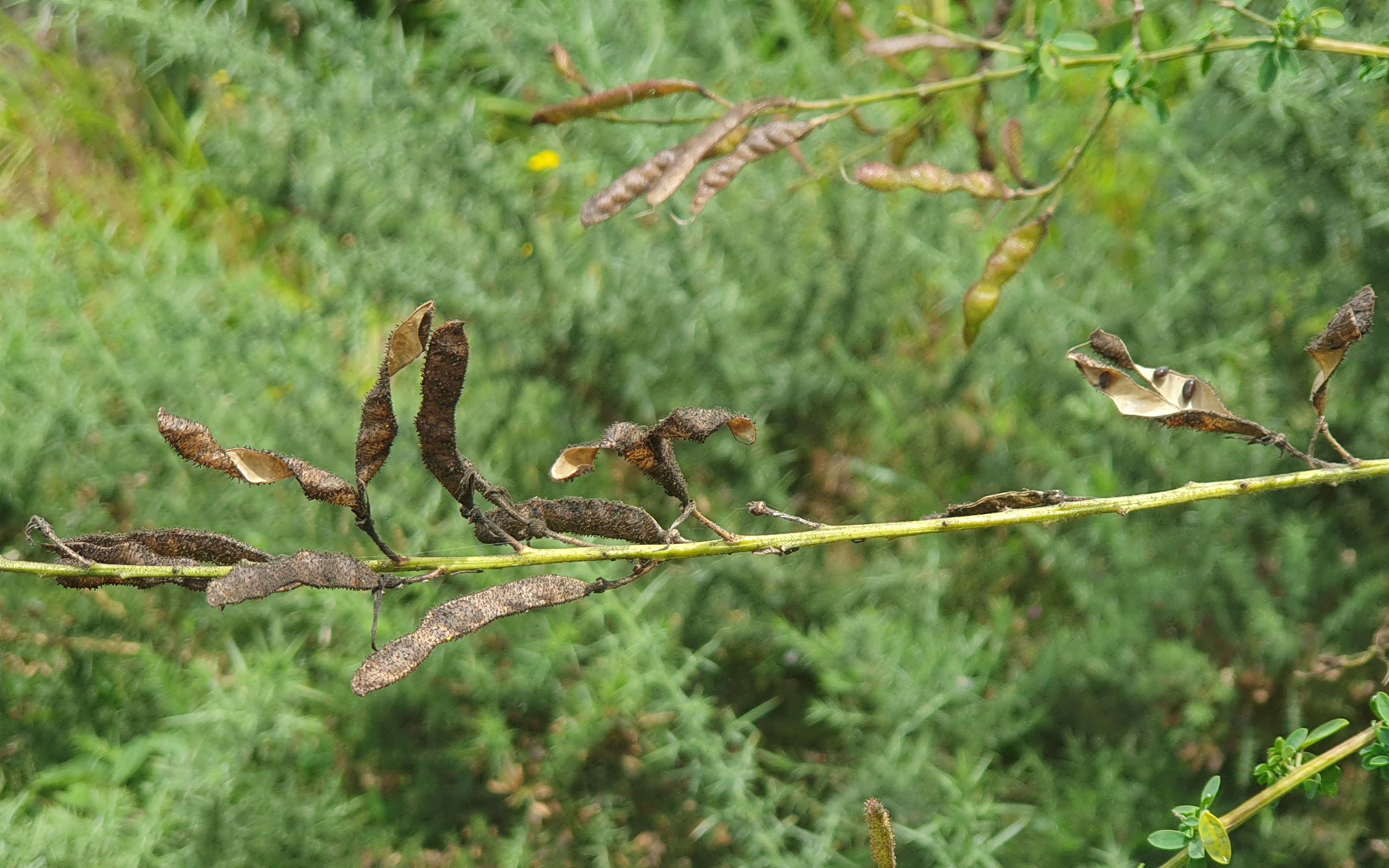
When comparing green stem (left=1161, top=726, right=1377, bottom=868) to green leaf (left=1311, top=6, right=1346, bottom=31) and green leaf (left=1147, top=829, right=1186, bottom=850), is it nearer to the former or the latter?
green leaf (left=1147, top=829, right=1186, bottom=850)

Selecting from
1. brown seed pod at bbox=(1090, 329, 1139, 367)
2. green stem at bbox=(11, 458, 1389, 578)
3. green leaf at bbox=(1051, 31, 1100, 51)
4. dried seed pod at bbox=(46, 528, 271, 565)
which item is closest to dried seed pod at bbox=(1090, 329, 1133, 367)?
brown seed pod at bbox=(1090, 329, 1139, 367)

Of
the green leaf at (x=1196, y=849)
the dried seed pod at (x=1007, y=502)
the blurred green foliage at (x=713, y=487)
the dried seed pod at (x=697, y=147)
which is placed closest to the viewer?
the dried seed pod at (x=1007, y=502)

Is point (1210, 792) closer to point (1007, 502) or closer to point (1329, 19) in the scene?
point (1007, 502)

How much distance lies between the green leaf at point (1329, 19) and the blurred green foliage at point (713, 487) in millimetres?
525

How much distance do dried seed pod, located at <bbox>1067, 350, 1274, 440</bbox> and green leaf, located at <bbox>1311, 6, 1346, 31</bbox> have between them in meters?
0.43

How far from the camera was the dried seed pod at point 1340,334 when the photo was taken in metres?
0.75

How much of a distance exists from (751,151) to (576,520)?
1.67 feet

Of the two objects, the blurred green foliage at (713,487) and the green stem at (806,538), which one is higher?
the green stem at (806,538)

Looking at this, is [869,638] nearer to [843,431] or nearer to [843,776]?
[843,776]

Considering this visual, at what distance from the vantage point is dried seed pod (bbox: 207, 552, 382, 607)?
595mm

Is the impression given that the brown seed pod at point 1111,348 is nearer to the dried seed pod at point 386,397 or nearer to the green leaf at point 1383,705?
the green leaf at point 1383,705

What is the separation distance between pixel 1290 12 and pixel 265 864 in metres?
1.70

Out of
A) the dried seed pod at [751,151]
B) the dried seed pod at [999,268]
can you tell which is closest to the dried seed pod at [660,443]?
the dried seed pod at [751,151]

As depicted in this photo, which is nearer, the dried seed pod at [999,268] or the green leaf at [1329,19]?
the green leaf at [1329,19]
